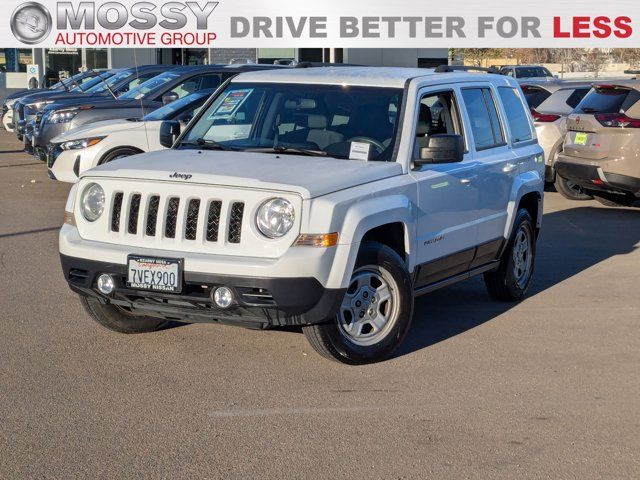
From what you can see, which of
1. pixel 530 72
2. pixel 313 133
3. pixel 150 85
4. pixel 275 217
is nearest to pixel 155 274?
pixel 275 217

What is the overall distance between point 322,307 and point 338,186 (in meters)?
0.73

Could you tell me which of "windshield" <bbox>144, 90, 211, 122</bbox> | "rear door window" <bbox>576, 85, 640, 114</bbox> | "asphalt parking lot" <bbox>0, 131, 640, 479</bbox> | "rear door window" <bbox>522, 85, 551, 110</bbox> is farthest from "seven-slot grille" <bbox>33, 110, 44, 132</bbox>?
"asphalt parking lot" <bbox>0, 131, 640, 479</bbox>

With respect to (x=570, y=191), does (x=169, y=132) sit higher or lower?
higher

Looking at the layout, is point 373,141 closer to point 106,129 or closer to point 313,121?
point 313,121

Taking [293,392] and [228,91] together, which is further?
[228,91]

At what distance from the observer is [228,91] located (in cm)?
823

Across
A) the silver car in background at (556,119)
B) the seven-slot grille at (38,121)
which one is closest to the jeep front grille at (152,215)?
the silver car in background at (556,119)

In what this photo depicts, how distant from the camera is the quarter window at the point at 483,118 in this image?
27.2 ft

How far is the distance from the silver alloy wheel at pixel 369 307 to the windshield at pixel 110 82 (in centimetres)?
1435

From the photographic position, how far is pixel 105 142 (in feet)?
46.0

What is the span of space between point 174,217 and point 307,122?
142cm

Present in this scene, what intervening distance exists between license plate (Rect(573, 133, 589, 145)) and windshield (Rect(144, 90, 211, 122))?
4867mm

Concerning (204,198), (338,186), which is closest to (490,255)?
(338,186)

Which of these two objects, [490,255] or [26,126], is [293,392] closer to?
[490,255]
